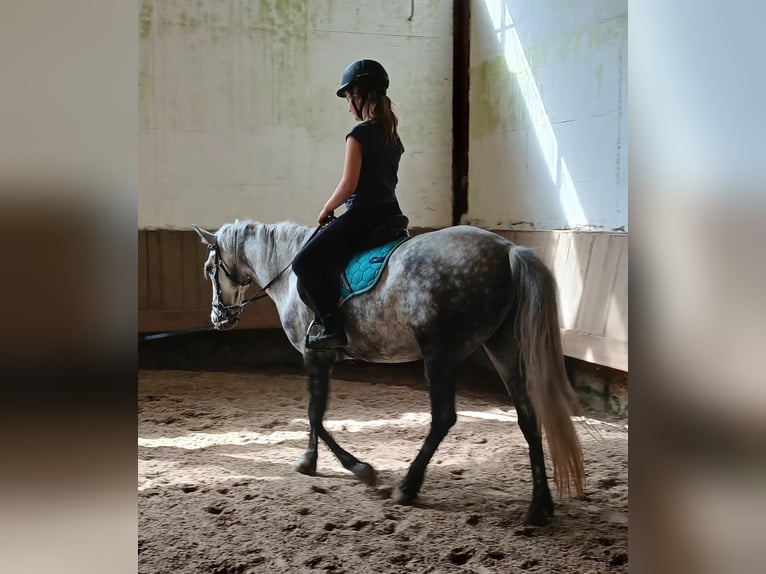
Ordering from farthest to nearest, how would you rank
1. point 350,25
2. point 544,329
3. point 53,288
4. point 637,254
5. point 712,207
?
point 350,25 → point 544,329 → point 637,254 → point 712,207 → point 53,288

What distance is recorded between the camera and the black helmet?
2828 mm

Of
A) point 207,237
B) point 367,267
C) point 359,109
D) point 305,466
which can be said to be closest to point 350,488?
point 305,466

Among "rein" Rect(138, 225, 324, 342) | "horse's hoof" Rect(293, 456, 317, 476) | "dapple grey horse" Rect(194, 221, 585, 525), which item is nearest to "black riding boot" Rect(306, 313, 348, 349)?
"dapple grey horse" Rect(194, 221, 585, 525)

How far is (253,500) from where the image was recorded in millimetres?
2746

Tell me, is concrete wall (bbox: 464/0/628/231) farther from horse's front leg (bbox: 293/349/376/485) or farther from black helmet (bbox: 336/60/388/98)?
horse's front leg (bbox: 293/349/376/485)

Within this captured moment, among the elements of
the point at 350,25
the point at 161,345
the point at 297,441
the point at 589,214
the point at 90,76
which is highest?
the point at 350,25

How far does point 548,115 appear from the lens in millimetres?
2969

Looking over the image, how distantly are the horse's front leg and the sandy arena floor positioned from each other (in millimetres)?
25

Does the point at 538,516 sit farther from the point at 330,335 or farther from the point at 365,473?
the point at 330,335

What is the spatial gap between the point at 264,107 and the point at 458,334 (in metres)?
1.04

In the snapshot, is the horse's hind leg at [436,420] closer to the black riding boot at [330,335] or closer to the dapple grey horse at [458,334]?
the dapple grey horse at [458,334]

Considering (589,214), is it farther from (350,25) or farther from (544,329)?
(350,25)

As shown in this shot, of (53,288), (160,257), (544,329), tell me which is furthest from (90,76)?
(544,329)

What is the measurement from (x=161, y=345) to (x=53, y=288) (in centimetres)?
92
